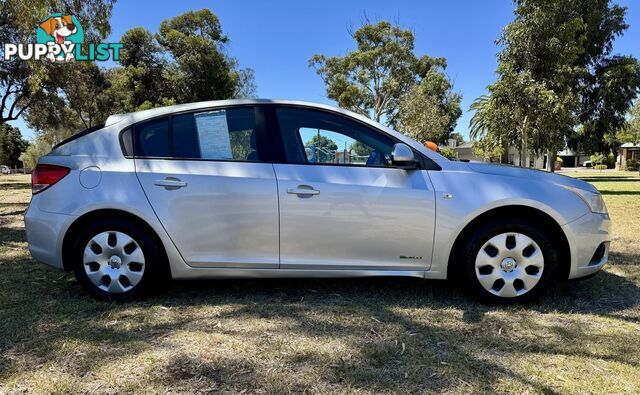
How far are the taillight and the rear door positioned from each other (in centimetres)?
61

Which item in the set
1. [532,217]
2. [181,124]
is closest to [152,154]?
[181,124]

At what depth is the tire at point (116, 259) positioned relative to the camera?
3801 millimetres

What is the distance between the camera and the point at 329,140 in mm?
3879

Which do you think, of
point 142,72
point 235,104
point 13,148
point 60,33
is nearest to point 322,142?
point 235,104

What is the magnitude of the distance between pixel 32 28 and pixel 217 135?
6187mm

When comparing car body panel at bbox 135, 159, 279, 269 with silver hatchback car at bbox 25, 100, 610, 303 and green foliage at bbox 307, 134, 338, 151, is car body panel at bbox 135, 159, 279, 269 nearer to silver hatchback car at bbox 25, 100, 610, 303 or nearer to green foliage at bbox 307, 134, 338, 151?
silver hatchback car at bbox 25, 100, 610, 303

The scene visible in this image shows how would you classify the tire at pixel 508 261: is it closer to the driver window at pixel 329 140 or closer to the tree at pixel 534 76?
the driver window at pixel 329 140

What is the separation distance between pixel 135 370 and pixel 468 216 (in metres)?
2.48

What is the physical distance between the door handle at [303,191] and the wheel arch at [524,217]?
114 cm

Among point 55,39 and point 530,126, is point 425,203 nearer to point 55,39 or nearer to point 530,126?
point 55,39

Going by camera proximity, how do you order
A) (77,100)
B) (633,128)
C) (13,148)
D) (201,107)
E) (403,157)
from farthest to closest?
(13,148), (633,128), (77,100), (201,107), (403,157)

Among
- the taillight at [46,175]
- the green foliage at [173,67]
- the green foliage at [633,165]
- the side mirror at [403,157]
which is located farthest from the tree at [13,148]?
the green foliage at [633,165]

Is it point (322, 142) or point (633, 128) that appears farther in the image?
point (633, 128)

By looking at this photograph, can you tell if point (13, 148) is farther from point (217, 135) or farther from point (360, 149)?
point (360, 149)
